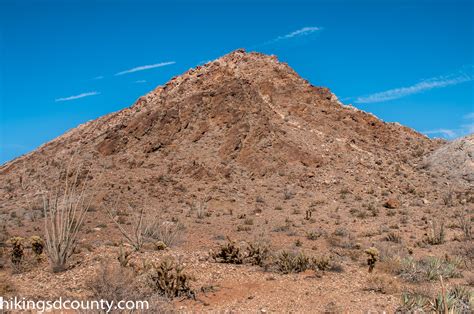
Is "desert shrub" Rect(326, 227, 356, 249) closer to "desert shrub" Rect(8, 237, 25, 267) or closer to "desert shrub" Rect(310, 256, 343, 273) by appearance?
"desert shrub" Rect(310, 256, 343, 273)

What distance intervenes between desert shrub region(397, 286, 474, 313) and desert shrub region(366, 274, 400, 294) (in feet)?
1.81

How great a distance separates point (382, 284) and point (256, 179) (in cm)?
1634

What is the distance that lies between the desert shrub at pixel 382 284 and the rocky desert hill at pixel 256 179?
0.11 metres

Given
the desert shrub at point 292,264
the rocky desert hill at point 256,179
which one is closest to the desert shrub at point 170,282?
the rocky desert hill at point 256,179

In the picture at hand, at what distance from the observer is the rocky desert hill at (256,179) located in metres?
8.78

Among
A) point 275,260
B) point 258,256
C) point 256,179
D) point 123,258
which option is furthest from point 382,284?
point 256,179

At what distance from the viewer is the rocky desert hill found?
28.8 feet

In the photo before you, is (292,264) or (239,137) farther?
(239,137)

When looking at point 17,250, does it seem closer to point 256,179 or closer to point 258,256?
point 258,256

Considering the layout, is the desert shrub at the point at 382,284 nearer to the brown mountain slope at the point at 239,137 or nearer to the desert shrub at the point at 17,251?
the desert shrub at the point at 17,251

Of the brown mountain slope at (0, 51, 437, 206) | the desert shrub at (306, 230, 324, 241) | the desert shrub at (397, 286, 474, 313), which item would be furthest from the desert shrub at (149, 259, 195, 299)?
the brown mountain slope at (0, 51, 437, 206)

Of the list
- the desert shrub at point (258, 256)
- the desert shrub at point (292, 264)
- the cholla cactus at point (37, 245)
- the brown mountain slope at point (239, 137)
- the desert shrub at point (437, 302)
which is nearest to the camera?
the desert shrub at point (437, 302)

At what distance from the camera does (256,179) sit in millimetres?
23719

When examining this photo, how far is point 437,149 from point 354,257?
70.0 ft
